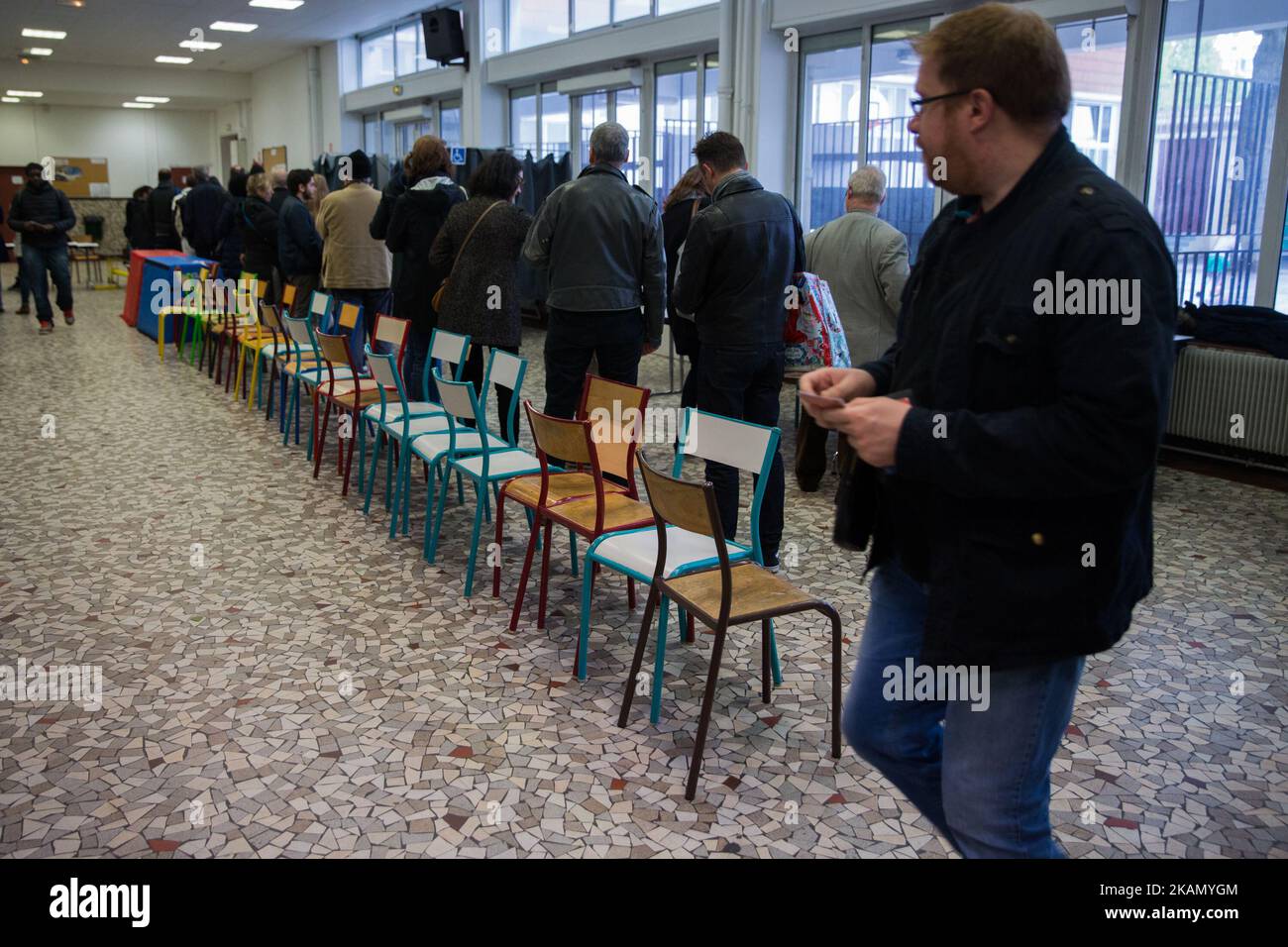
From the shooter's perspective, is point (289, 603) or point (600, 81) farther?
point (600, 81)

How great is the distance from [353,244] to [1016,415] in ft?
18.4

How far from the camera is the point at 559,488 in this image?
141 inches

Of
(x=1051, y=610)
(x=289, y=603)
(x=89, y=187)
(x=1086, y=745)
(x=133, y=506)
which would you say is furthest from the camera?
(x=89, y=187)

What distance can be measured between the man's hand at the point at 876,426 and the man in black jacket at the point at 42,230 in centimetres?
1075

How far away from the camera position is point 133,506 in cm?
473

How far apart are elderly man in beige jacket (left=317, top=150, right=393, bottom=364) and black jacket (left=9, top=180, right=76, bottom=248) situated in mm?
5336

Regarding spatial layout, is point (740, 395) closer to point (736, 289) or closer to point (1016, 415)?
point (736, 289)

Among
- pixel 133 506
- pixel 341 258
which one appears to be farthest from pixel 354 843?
pixel 341 258

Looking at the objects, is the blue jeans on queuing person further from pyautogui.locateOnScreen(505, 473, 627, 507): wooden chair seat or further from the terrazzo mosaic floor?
pyautogui.locateOnScreen(505, 473, 627, 507): wooden chair seat

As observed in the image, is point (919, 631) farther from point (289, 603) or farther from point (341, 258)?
point (341, 258)

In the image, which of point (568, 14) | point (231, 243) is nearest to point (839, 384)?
point (231, 243)

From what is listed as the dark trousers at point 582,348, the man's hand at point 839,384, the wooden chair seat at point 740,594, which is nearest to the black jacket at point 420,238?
the dark trousers at point 582,348

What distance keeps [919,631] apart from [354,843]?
4.49ft

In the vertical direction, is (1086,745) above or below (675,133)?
below
